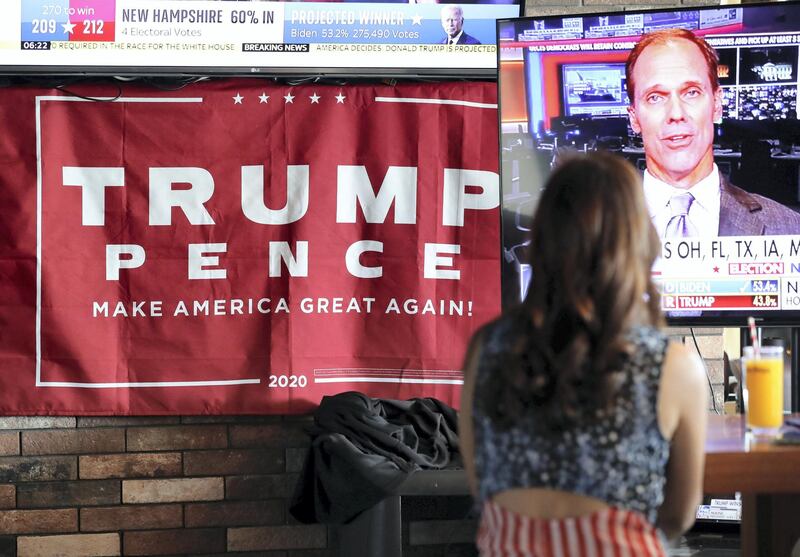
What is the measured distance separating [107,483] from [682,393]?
264 centimetres

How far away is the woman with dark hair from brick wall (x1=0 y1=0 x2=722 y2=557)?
224 cm

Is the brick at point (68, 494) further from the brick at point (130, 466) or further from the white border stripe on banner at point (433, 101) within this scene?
the white border stripe on banner at point (433, 101)

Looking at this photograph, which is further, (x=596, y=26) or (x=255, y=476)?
(x=255, y=476)

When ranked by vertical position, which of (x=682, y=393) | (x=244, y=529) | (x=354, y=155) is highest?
(x=354, y=155)

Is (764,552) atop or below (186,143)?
below

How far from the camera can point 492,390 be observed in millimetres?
1550

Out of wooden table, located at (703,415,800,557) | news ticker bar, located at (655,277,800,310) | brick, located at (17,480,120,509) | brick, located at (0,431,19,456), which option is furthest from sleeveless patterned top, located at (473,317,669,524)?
brick, located at (0,431,19,456)

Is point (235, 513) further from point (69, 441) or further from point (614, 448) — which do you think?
point (614, 448)

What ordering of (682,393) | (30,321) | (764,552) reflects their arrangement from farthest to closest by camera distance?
(30,321) < (764,552) < (682,393)

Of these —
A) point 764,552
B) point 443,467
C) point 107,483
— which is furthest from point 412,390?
point 764,552

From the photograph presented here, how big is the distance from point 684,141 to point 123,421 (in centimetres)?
209

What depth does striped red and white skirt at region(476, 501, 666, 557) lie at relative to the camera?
1476mm

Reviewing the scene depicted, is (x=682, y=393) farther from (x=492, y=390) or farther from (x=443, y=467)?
(x=443, y=467)

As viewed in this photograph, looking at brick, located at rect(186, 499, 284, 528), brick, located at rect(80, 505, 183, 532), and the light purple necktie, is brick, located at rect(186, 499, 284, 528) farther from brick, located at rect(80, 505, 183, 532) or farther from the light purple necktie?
the light purple necktie
